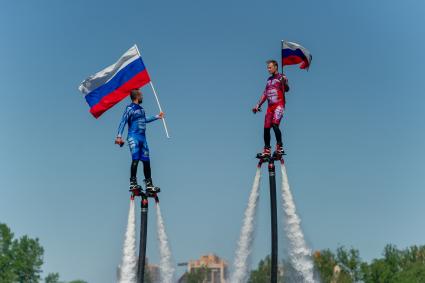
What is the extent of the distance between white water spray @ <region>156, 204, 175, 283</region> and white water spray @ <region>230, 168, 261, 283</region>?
7.19 feet

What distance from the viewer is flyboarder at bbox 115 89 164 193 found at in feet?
90.7

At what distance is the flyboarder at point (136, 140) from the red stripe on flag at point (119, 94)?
3.18 feet

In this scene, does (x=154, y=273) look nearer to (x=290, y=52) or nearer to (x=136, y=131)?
(x=136, y=131)

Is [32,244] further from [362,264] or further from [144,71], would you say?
[144,71]

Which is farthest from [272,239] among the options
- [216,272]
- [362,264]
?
[216,272]

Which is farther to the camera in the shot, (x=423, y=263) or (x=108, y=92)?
(x=423, y=263)

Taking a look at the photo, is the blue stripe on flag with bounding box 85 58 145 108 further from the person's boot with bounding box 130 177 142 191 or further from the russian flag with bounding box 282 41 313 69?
the russian flag with bounding box 282 41 313 69

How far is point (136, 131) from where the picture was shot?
27.9 meters

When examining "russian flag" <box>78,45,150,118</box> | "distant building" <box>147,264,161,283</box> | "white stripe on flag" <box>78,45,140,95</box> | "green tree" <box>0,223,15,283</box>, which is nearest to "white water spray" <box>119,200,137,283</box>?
"distant building" <box>147,264,161,283</box>

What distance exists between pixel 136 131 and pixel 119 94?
1.91 m

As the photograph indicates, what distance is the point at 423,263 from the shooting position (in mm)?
89500

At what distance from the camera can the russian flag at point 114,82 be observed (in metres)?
29.0

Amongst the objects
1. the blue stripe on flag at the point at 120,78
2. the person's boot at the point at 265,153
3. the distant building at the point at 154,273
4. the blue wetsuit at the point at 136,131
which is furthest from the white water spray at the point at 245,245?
the blue stripe on flag at the point at 120,78

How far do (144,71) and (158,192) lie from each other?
4.31 meters
